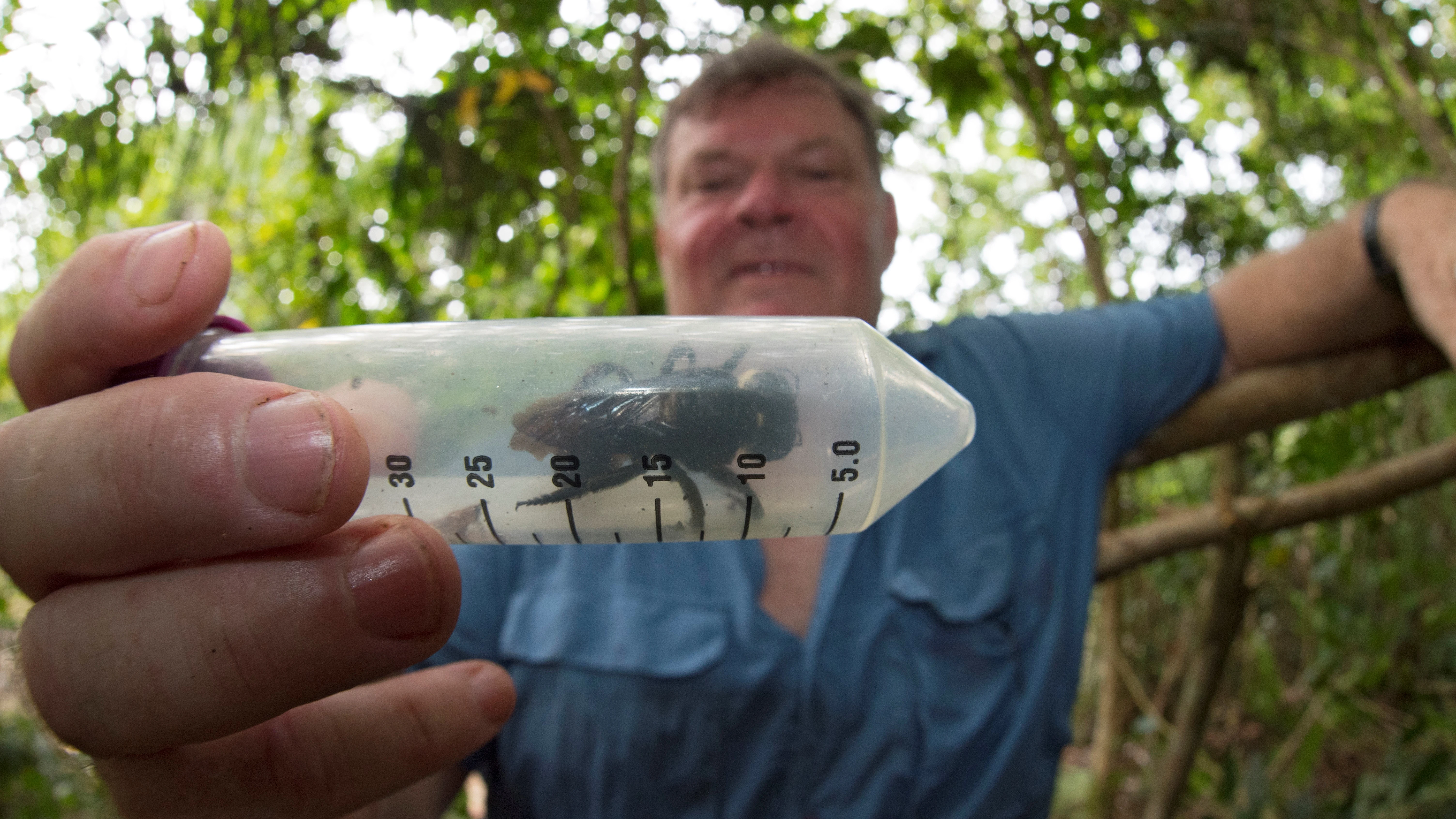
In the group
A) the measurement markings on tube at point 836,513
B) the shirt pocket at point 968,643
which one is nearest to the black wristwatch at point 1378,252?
the shirt pocket at point 968,643

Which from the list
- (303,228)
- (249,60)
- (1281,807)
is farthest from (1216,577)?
(303,228)

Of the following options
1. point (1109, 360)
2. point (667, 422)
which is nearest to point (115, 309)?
point (667, 422)

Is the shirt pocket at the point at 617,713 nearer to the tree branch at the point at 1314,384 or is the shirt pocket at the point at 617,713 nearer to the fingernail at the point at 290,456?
the fingernail at the point at 290,456

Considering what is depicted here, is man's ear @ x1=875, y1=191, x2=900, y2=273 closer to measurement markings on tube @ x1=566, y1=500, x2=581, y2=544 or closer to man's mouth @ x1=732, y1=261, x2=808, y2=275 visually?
man's mouth @ x1=732, y1=261, x2=808, y2=275

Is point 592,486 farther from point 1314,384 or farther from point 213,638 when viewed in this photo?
point 1314,384

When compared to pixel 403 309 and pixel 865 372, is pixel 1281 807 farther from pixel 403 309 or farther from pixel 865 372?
pixel 403 309
